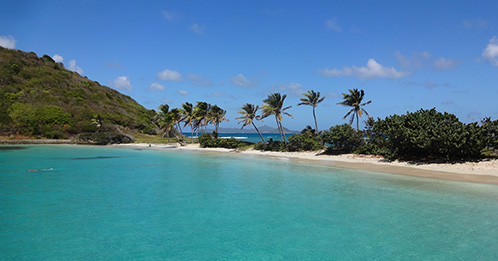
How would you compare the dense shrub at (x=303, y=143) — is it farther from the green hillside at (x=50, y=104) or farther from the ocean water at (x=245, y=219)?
the green hillside at (x=50, y=104)

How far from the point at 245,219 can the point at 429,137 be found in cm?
1931

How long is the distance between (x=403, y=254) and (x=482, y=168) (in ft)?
61.4

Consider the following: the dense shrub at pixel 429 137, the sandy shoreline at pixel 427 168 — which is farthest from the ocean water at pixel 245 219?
the dense shrub at pixel 429 137

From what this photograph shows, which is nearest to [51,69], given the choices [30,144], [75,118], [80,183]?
[75,118]

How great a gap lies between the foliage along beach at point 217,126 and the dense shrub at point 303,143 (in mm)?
130

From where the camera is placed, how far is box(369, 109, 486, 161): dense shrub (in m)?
22.5

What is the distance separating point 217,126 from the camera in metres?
55.0

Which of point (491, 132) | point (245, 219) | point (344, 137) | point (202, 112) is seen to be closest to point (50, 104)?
point (202, 112)

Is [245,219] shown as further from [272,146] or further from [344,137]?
[272,146]

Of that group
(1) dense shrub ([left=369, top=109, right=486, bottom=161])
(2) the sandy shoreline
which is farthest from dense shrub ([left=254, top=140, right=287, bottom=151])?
(1) dense shrub ([left=369, top=109, right=486, bottom=161])

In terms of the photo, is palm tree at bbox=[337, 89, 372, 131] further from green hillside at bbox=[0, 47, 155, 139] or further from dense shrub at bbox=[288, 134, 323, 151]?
green hillside at bbox=[0, 47, 155, 139]

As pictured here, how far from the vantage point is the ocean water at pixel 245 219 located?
8391mm

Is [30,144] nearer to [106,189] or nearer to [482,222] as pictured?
[106,189]

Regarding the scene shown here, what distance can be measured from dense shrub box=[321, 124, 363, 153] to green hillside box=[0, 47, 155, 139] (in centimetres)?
4842
